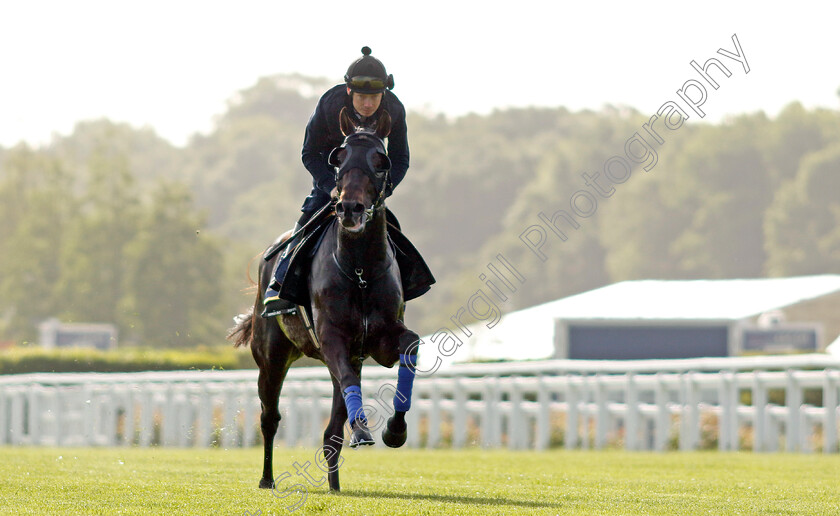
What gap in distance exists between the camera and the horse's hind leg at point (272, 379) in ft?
33.1

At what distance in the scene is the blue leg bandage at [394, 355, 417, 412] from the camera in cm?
843

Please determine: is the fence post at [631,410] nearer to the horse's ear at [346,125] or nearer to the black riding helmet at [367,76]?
the black riding helmet at [367,76]

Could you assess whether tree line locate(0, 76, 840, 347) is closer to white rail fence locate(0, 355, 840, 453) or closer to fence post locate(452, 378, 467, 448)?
white rail fence locate(0, 355, 840, 453)

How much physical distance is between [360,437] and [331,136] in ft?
7.35

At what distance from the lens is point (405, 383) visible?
852 cm

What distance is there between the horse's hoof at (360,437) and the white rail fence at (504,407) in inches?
236

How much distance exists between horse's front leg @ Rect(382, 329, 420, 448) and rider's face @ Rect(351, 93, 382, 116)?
137cm

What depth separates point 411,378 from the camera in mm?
8500

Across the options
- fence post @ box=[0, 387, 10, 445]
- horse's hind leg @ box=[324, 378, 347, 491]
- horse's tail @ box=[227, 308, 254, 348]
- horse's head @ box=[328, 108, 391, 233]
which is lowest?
fence post @ box=[0, 387, 10, 445]

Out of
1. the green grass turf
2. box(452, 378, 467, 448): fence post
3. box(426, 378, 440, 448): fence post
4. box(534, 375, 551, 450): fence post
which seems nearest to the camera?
the green grass turf

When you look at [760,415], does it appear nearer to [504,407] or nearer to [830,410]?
[830,410]

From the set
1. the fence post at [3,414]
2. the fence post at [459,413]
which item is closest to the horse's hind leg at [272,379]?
the fence post at [459,413]

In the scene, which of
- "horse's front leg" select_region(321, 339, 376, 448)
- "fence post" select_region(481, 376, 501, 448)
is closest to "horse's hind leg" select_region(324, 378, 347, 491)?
"horse's front leg" select_region(321, 339, 376, 448)

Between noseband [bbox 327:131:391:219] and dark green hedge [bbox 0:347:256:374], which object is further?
dark green hedge [bbox 0:347:256:374]
